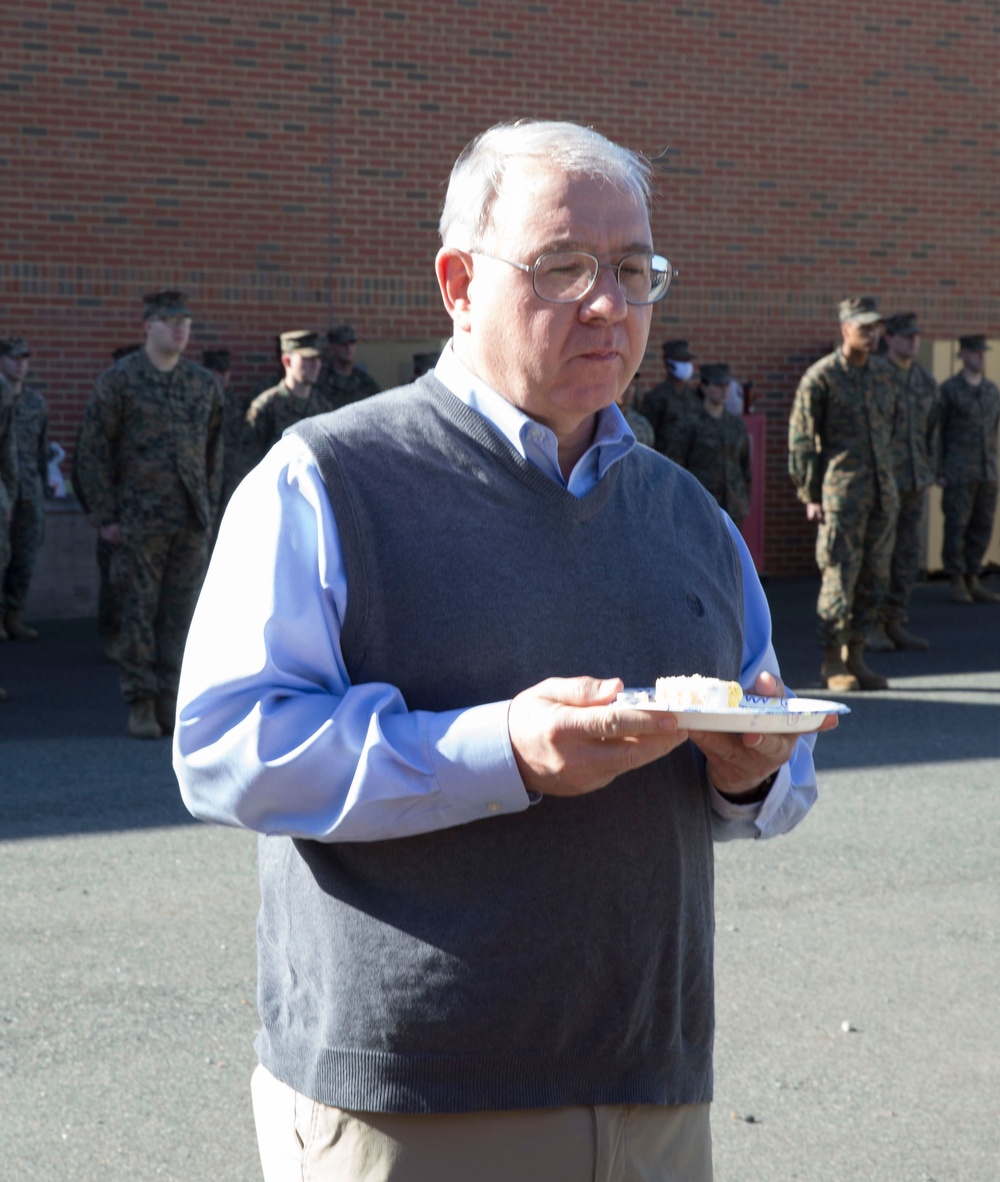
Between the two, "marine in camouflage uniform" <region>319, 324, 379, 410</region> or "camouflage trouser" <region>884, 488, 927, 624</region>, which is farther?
"marine in camouflage uniform" <region>319, 324, 379, 410</region>

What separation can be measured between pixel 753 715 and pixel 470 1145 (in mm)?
618

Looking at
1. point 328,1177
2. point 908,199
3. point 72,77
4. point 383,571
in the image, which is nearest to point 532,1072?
point 328,1177

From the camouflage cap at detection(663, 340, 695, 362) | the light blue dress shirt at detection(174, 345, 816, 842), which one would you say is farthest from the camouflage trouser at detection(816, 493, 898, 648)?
the light blue dress shirt at detection(174, 345, 816, 842)

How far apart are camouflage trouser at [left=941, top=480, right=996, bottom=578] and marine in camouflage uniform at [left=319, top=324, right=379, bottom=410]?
5873 millimetres

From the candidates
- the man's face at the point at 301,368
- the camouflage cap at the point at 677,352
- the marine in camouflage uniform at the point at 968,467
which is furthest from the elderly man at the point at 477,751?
the marine in camouflage uniform at the point at 968,467

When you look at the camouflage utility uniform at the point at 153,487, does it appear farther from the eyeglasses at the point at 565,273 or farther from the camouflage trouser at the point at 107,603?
the eyeglasses at the point at 565,273

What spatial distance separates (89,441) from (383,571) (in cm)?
766

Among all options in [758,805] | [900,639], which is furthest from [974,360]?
[758,805]

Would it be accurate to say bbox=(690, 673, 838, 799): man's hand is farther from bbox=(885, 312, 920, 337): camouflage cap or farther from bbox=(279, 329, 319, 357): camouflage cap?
bbox=(279, 329, 319, 357): camouflage cap

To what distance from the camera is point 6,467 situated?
11.5m

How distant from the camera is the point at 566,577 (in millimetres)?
2016

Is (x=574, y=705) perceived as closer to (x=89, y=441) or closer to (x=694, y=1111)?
(x=694, y=1111)

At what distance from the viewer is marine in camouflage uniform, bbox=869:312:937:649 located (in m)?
11.9

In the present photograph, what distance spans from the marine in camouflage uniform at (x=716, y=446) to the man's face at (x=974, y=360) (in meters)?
2.95
